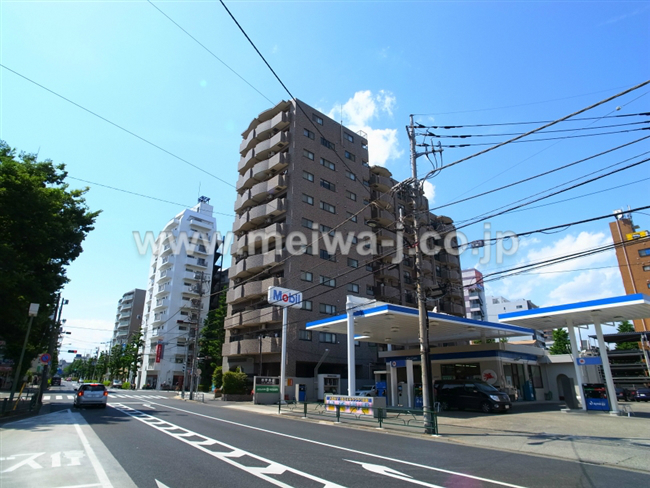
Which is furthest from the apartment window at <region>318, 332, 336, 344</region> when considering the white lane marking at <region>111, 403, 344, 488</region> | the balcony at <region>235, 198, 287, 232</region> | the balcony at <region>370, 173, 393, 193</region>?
the white lane marking at <region>111, 403, 344, 488</region>

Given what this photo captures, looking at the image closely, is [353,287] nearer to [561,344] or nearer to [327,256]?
[327,256]

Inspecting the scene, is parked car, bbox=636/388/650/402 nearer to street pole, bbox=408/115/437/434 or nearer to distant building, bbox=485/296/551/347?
street pole, bbox=408/115/437/434

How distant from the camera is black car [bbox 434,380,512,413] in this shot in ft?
66.0

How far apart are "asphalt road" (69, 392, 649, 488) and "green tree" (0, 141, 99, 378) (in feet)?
32.6

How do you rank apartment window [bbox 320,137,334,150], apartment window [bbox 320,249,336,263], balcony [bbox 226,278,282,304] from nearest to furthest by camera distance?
1. balcony [bbox 226,278,282,304]
2. apartment window [bbox 320,249,336,263]
3. apartment window [bbox 320,137,334,150]

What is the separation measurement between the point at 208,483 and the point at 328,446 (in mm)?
4824

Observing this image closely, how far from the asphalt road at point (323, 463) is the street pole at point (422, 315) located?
72.8 inches

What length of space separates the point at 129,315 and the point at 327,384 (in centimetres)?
8098

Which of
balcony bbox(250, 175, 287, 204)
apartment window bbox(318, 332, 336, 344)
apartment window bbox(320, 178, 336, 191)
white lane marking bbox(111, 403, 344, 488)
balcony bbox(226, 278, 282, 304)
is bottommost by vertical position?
white lane marking bbox(111, 403, 344, 488)

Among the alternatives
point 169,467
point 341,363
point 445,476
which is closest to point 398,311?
point 445,476

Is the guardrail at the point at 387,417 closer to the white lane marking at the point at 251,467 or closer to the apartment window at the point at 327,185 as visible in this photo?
the white lane marking at the point at 251,467

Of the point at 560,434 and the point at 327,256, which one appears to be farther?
the point at 327,256

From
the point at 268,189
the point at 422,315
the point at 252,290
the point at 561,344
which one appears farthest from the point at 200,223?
the point at 561,344

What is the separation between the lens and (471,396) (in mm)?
20922
